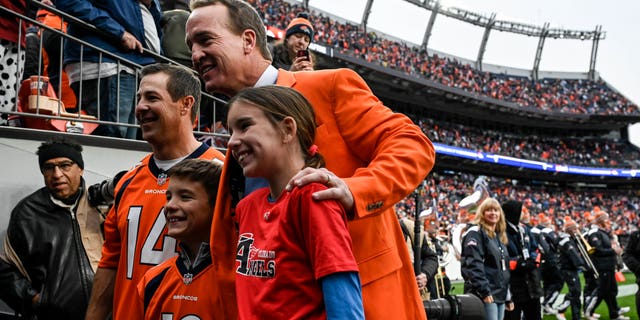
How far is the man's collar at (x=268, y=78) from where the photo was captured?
213 cm

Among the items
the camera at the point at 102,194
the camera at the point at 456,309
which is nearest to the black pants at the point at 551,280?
the camera at the point at 456,309

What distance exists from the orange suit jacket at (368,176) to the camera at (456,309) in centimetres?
107

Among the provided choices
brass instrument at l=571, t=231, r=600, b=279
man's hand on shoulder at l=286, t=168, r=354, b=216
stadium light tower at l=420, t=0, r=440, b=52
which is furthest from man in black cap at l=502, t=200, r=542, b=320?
stadium light tower at l=420, t=0, r=440, b=52

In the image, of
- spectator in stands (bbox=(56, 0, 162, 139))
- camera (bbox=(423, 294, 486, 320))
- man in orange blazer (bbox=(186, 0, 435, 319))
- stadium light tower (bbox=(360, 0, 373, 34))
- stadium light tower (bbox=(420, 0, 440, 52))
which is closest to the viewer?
man in orange blazer (bbox=(186, 0, 435, 319))

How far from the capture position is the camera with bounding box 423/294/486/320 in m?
2.89

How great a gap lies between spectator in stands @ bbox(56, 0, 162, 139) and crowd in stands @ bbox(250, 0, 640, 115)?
25076 mm

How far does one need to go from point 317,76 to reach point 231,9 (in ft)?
1.44

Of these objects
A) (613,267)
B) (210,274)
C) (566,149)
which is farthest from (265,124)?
(566,149)

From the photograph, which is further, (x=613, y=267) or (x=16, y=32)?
(x=613, y=267)

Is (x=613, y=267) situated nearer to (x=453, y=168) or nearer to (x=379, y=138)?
(x=379, y=138)

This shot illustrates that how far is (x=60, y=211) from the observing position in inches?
147

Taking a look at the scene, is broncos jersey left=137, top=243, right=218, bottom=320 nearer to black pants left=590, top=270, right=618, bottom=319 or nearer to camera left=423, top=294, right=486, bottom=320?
camera left=423, top=294, right=486, bottom=320

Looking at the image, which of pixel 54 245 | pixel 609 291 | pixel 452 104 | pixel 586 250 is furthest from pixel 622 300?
pixel 452 104

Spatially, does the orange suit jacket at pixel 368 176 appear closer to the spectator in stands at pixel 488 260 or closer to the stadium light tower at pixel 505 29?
the spectator in stands at pixel 488 260
